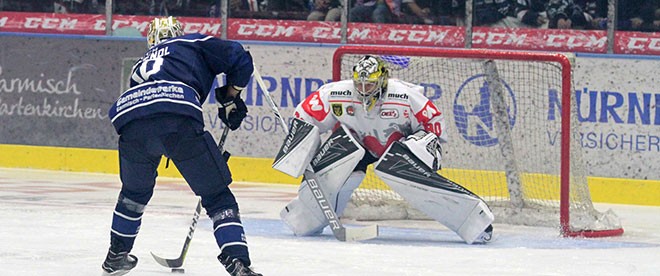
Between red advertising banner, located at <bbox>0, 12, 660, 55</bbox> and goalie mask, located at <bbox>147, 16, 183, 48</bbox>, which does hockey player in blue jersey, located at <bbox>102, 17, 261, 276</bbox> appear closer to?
goalie mask, located at <bbox>147, 16, 183, 48</bbox>

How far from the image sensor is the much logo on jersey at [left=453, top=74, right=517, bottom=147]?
919cm

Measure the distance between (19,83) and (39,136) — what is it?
1.38 ft

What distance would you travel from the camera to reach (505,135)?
28.0 feet

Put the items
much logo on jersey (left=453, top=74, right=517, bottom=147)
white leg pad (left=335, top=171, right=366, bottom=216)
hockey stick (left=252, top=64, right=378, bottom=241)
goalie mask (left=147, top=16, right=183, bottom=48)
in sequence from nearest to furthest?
goalie mask (left=147, top=16, right=183, bottom=48) < hockey stick (left=252, top=64, right=378, bottom=241) < white leg pad (left=335, top=171, right=366, bottom=216) < much logo on jersey (left=453, top=74, right=517, bottom=147)

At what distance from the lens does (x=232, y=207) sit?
520 cm

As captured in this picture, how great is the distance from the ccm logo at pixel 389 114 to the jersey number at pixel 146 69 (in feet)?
7.09

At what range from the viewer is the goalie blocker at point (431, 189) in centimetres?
714

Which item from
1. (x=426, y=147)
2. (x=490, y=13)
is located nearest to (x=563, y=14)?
(x=490, y=13)

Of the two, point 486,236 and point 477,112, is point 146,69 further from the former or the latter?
point 477,112

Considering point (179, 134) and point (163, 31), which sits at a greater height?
point (163, 31)

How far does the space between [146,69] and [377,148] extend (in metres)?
2.34

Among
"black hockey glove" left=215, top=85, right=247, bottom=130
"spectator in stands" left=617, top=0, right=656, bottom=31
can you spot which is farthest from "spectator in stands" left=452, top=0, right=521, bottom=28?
"black hockey glove" left=215, top=85, right=247, bottom=130

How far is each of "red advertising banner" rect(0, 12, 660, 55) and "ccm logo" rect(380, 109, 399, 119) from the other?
344 cm

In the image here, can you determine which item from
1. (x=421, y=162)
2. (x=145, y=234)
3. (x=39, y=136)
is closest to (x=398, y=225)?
(x=421, y=162)
